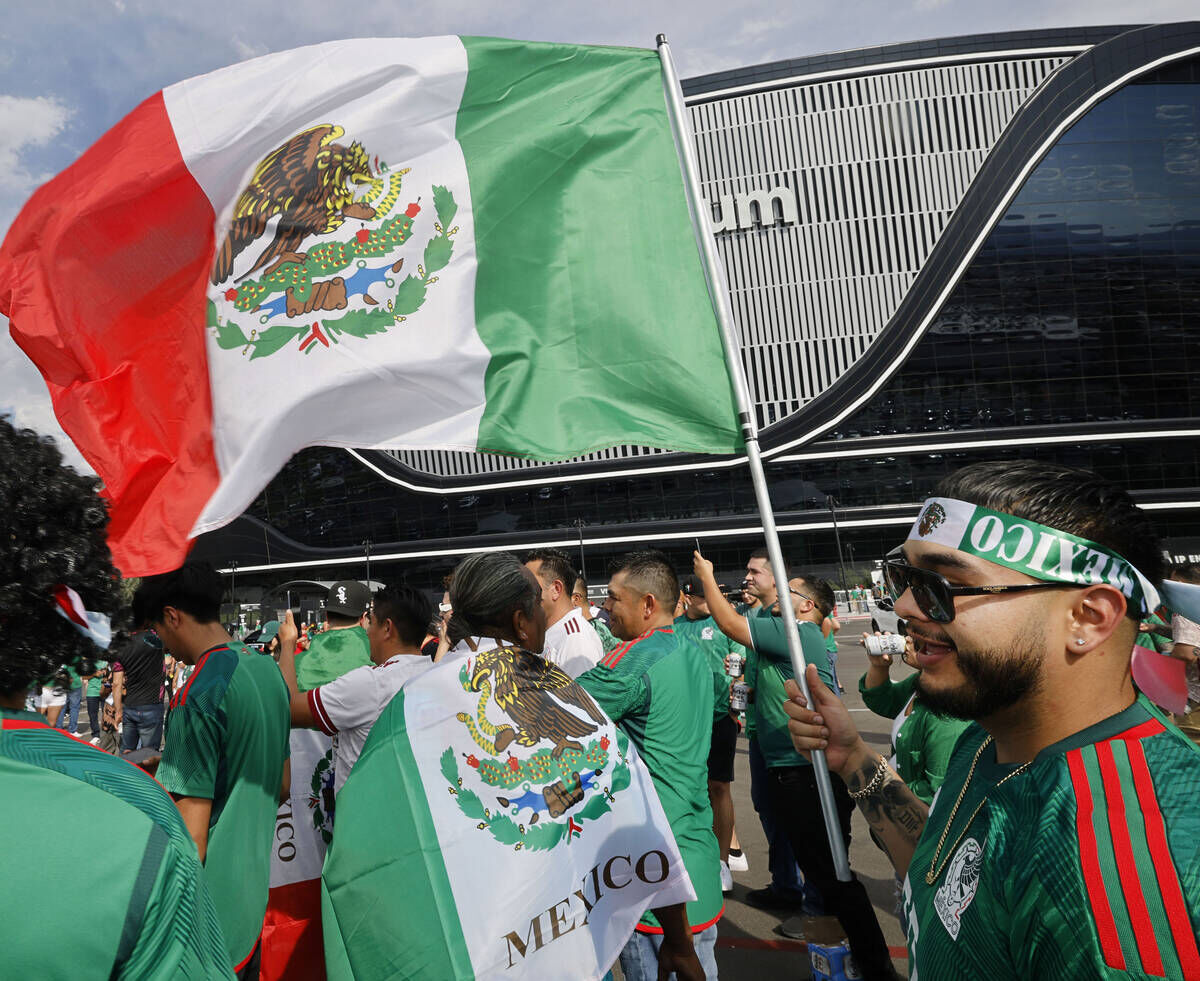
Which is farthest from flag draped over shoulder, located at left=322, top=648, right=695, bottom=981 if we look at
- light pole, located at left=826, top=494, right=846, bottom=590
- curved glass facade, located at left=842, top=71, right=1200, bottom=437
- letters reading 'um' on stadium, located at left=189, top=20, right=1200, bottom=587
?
curved glass facade, located at left=842, top=71, right=1200, bottom=437

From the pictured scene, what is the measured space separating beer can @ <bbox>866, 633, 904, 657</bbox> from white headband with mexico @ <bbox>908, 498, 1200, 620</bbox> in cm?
209

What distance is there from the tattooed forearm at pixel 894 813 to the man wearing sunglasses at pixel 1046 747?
0.28m

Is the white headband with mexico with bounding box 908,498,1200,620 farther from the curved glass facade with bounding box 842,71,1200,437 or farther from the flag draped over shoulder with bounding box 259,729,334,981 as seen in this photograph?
the curved glass facade with bounding box 842,71,1200,437

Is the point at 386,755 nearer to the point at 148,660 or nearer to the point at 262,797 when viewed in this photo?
the point at 262,797

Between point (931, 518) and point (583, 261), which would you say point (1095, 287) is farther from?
point (931, 518)

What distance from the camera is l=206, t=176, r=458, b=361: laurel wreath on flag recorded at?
3146 mm

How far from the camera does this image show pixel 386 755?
2.45m

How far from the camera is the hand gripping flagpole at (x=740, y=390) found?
2.22m

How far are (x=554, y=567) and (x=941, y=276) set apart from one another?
4189 centimetres

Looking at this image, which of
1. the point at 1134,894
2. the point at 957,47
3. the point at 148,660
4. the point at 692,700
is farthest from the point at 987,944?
the point at 957,47

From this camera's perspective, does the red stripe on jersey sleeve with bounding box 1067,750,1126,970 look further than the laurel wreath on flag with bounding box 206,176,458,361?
No

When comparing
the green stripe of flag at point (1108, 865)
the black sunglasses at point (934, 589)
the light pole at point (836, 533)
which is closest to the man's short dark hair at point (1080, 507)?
the black sunglasses at point (934, 589)

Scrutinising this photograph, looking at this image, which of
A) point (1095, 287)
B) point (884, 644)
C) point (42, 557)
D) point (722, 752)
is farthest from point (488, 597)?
point (1095, 287)

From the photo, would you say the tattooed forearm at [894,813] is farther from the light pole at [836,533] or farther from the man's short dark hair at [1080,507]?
the light pole at [836,533]
